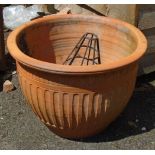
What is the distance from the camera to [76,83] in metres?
2.71

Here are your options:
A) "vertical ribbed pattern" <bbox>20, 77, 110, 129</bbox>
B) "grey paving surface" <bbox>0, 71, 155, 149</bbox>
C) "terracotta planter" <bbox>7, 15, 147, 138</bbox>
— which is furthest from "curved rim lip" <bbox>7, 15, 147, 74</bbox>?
"grey paving surface" <bbox>0, 71, 155, 149</bbox>

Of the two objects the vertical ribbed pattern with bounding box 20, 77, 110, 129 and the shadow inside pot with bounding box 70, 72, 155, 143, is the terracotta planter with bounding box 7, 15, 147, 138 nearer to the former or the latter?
the vertical ribbed pattern with bounding box 20, 77, 110, 129

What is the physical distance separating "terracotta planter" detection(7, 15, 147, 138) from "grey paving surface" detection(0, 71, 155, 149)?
3.7 inches

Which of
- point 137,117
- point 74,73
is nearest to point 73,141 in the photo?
point 137,117

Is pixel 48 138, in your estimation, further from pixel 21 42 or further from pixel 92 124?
pixel 21 42

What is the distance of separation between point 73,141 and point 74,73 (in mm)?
768

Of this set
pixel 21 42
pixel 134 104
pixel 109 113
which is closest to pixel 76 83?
pixel 109 113

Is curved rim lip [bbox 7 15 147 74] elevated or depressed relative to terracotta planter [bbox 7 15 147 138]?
elevated

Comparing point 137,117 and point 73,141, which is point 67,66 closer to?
point 73,141

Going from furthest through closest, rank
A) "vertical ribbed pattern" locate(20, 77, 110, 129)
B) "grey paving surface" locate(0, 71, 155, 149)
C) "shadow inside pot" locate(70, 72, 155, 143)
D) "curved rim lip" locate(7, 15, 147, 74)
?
"shadow inside pot" locate(70, 72, 155, 143) → "grey paving surface" locate(0, 71, 155, 149) → "vertical ribbed pattern" locate(20, 77, 110, 129) → "curved rim lip" locate(7, 15, 147, 74)

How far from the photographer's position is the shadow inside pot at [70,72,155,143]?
3.28 metres

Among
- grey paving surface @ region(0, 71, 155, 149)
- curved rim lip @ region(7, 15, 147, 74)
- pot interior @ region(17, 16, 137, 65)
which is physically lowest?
grey paving surface @ region(0, 71, 155, 149)

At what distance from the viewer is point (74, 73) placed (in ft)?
8.61
